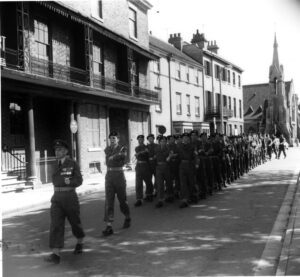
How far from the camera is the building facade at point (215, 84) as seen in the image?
138 feet

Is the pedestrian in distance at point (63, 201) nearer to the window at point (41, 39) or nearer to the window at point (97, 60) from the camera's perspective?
the window at point (41, 39)

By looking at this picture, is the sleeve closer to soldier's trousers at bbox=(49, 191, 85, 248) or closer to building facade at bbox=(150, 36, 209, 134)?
soldier's trousers at bbox=(49, 191, 85, 248)

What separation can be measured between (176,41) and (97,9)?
2058 centimetres

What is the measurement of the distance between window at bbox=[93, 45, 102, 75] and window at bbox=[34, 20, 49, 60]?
4004 millimetres

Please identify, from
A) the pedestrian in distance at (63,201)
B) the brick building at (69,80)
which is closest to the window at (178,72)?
the brick building at (69,80)

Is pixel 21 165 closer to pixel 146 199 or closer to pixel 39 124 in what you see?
pixel 39 124

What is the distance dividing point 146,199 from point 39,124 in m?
9.00

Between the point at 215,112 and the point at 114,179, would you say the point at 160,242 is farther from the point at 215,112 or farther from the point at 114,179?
the point at 215,112

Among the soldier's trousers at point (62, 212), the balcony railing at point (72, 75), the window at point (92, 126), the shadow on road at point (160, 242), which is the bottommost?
the shadow on road at point (160, 242)

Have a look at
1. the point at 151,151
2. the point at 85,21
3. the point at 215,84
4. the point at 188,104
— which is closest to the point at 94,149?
the point at 85,21

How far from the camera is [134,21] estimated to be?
91.3 feet

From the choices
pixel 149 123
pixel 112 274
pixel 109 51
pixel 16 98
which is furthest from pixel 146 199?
pixel 149 123

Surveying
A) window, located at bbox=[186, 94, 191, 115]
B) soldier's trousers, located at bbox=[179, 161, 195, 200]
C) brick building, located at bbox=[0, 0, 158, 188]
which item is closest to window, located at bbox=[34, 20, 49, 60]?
brick building, located at bbox=[0, 0, 158, 188]

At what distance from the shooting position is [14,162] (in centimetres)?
1684
